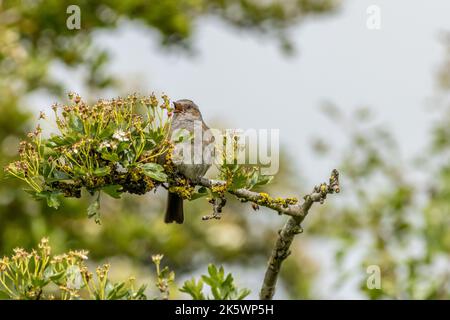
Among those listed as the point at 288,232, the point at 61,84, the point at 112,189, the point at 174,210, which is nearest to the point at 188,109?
the point at 174,210

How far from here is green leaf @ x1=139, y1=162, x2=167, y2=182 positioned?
3361mm

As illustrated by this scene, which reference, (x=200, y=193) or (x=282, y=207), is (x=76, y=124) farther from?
(x=282, y=207)

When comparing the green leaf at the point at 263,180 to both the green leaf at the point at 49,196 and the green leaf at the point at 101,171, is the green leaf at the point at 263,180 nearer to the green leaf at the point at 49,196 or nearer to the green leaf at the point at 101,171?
the green leaf at the point at 101,171

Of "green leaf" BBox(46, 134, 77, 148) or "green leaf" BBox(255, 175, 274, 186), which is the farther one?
"green leaf" BBox(255, 175, 274, 186)

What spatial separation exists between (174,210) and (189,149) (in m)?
0.90

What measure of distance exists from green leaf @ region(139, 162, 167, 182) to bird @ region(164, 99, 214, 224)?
10.7 inches

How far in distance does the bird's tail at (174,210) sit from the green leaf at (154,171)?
4.68ft

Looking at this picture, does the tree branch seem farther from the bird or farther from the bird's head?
the bird's head

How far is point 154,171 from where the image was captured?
11.1ft

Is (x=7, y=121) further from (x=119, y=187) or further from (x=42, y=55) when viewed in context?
(x=119, y=187)

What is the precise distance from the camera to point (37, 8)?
29.8 feet

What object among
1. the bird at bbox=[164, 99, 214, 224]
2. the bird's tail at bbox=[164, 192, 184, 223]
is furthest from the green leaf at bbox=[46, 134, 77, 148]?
the bird's tail at bbox=[164, 192, 184, 223]
